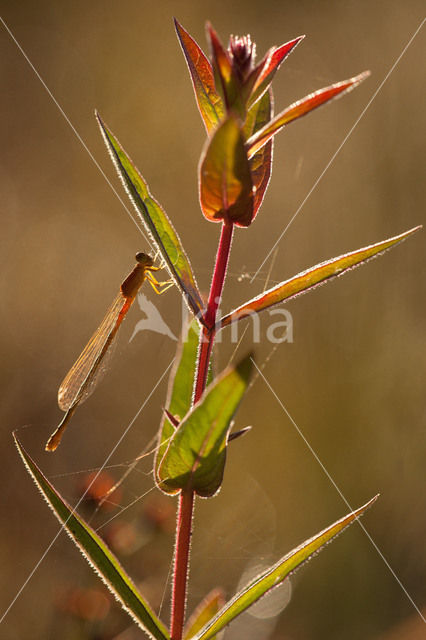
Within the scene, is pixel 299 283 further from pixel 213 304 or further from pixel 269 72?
pixel 269 72

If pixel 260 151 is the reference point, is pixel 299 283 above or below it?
below

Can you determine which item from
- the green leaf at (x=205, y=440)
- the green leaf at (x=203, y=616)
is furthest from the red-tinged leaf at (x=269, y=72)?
the green leaf at (x=203, y=616)

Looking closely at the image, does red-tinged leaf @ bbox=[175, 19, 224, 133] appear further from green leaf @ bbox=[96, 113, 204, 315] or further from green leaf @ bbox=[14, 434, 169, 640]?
green leaf @ bbox=[14, 434, 169, 640]

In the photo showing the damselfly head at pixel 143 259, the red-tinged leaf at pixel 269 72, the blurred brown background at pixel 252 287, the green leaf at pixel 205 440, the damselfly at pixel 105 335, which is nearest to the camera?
the green leaf at pixel 205 440

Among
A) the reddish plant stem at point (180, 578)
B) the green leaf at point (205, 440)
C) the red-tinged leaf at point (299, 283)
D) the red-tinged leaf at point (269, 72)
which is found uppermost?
the red-tinged leaf at point (269, 72)

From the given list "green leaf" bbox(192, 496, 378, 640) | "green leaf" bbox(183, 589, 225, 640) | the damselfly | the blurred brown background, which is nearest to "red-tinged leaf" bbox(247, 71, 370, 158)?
"green leaf" bbox(192, 496, 378, 640)

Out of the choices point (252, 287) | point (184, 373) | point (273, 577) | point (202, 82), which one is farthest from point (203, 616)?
point (252, 287)

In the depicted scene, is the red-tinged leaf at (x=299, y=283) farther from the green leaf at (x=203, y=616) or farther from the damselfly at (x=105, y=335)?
the damselfly at (x=105, y=335)

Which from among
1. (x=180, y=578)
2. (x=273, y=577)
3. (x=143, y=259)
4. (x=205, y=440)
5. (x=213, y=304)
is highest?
(x=143, y=259)
